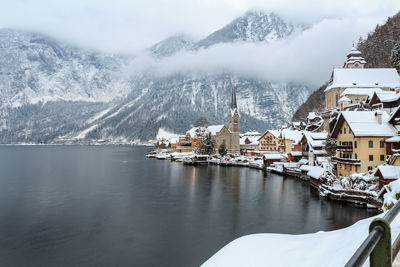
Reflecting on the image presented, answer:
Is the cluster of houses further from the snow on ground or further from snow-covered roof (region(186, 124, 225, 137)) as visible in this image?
the snow on ground

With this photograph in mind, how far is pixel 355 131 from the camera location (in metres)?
45.0

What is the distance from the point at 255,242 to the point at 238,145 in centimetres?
13022

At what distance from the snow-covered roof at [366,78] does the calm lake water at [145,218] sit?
38558 millimetres

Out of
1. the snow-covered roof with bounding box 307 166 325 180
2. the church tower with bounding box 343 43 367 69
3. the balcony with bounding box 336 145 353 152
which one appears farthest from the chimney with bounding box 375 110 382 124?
the church tower with bounding box 343 43 367 69

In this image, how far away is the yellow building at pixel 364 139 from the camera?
146 feet

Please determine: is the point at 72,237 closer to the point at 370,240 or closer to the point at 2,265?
the point at 2,265

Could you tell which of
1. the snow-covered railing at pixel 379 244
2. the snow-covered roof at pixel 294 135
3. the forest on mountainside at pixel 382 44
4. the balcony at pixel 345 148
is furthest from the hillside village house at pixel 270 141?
the snow-covered railing at pixel 379 244

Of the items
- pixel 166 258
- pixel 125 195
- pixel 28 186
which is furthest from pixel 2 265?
pixel 28 186

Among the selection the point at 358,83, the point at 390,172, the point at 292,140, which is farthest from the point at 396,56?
the point at 390,172

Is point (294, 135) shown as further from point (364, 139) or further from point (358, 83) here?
point (364, 139)

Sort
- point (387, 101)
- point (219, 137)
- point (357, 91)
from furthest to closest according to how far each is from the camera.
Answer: point (219, 137), point (357, 91), point (387, 101)

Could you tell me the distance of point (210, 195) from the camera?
5266 centimetres

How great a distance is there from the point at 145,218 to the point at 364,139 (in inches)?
1425

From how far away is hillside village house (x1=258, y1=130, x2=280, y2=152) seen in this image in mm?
118812
